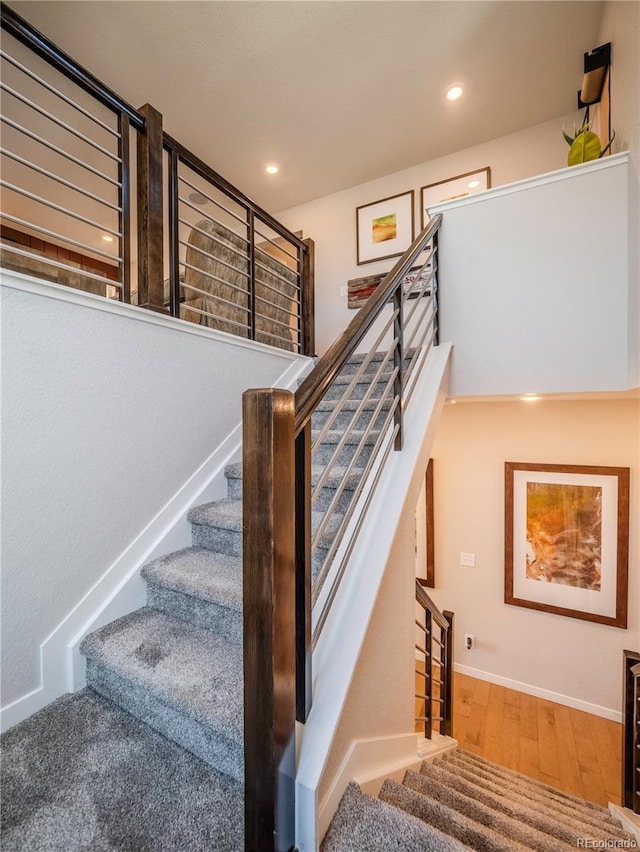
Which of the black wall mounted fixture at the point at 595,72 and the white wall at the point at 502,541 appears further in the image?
the white wall at the point at 502,541

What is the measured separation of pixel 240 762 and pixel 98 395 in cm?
129

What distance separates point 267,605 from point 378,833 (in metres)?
0.65

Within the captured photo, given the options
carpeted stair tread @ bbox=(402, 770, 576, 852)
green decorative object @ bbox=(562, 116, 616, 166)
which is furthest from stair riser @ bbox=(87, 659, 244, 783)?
green decorative object @ bbox=(562, 116, 616, 166)

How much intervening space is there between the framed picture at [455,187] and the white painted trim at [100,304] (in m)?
2.39

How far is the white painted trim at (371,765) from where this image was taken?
94 centimetres

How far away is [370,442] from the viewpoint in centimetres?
185

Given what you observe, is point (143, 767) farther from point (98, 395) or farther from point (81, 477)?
point (98, 395)

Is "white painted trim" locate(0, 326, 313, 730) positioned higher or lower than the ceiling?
lower

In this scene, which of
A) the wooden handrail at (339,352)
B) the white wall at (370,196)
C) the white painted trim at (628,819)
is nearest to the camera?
the wooden handrail at (339,352)

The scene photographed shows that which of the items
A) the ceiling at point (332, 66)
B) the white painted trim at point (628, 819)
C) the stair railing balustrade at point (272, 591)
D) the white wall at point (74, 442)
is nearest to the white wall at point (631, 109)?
the ceiling at point (332, 66)

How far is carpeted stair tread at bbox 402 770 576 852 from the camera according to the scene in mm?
1298

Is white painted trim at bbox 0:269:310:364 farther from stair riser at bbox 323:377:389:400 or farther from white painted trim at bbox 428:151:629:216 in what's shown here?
white painted trim at bbox 428:151:629:216

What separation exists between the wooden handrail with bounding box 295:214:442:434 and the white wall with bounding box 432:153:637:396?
2.38ft

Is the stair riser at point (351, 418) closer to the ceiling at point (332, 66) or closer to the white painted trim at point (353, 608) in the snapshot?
the white painted trim at point (353, 608)
